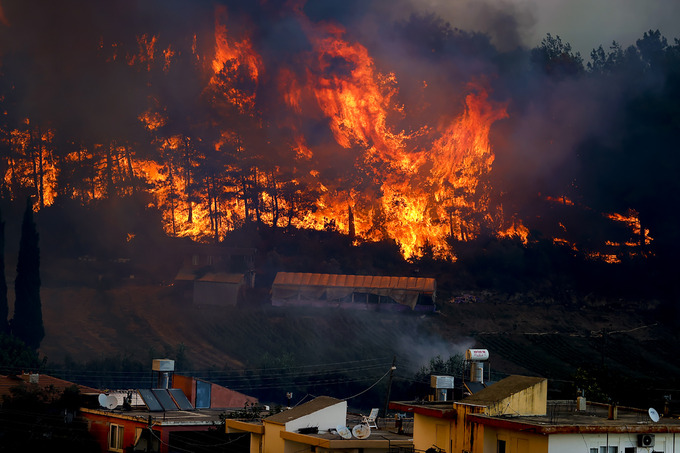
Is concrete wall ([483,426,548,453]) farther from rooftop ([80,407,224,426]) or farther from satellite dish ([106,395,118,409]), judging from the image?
satellite dish ([106,395,118,409])

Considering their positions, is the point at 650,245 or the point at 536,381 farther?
the point at 650,245

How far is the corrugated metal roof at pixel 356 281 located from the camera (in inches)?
3445

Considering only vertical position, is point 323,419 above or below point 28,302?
below

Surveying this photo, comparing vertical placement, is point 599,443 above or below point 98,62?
below

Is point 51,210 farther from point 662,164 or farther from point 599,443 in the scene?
point 599,443

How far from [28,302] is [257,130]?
3980 cm

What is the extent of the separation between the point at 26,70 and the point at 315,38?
3029 centimetres

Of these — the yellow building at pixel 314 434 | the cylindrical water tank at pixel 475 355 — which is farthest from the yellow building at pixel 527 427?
the cylindrical water tank at pixel 475 355

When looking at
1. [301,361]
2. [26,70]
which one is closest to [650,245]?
[301,361]

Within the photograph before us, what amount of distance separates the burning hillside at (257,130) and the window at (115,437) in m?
66.8

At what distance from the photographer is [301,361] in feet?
225

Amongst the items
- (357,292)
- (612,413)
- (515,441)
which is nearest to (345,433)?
(515,441)

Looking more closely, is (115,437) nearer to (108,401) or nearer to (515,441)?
(108,401)

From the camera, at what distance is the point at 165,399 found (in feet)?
121
